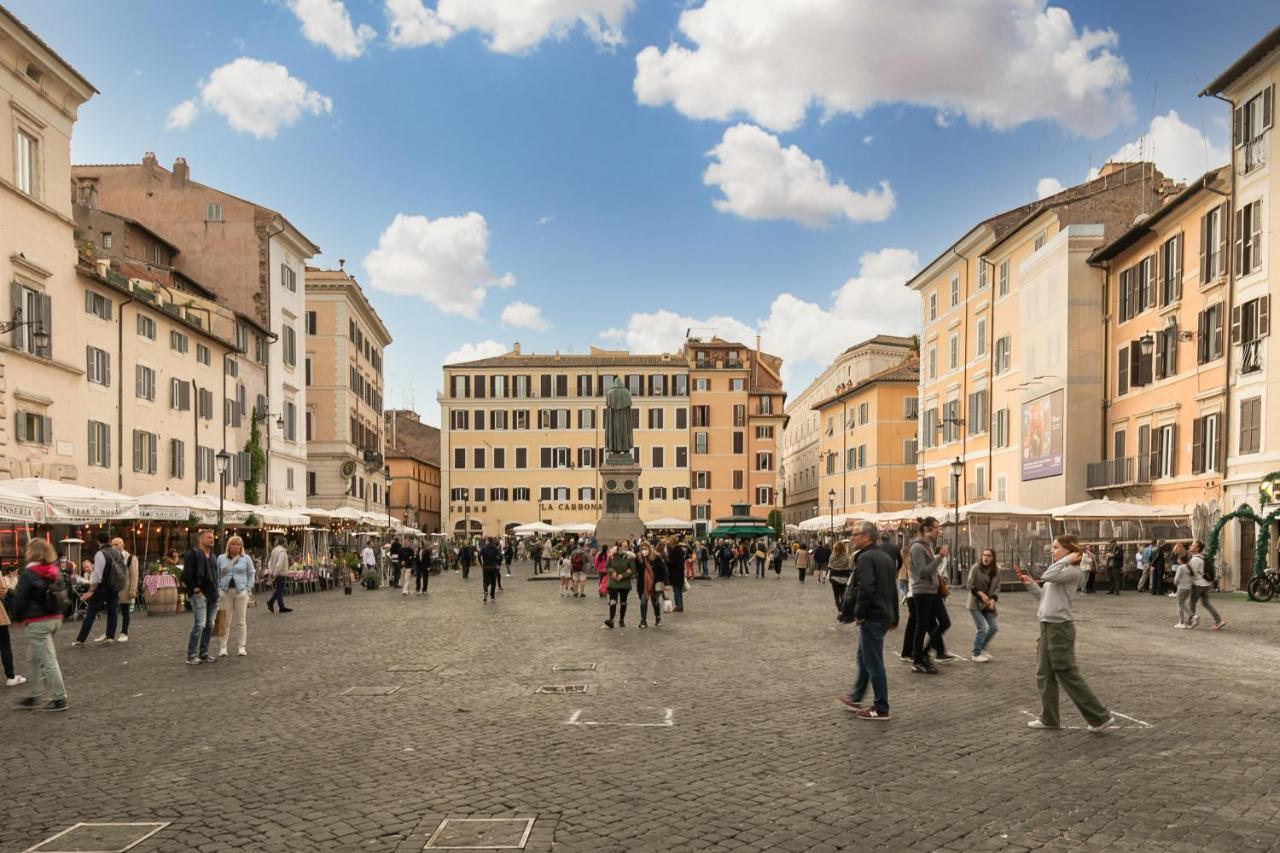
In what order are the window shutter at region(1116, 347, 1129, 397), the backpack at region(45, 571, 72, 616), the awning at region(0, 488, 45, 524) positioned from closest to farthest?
the backpack at region(45, 571, 72, 616)
the awning at region(0, 488, 45, 524)
the window shutter at region(1116, 347, 1129, 397)

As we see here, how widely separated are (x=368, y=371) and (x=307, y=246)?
15984mm

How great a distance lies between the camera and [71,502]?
21.4 metres

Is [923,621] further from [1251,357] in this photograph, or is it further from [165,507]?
[1251,357]

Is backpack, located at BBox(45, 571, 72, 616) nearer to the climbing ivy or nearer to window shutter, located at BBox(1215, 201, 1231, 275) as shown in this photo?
window shutter, located at BBox(1215, 201, 1231, 275)

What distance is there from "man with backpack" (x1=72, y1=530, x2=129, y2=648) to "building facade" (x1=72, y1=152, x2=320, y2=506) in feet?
101

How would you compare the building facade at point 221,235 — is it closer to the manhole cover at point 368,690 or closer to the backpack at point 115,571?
the backpack at point 115,571

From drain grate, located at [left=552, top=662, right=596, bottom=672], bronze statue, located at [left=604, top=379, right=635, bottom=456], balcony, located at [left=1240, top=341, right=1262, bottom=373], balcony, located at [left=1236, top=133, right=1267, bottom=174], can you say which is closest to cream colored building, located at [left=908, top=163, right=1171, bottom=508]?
balcony, located at [left=1240, top=341, right=1262, bottom=373]

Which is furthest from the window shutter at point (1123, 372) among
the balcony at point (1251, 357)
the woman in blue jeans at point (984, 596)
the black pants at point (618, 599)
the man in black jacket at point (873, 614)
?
the man in black jacket at point (873, 614)

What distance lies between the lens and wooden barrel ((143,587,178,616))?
23.8m

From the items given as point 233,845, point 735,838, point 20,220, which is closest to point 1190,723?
point 735,838

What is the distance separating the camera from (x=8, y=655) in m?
12.3

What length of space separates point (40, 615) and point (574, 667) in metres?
5.95

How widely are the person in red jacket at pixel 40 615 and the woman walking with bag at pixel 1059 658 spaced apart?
29.9 feet

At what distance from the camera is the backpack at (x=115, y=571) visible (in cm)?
1688
